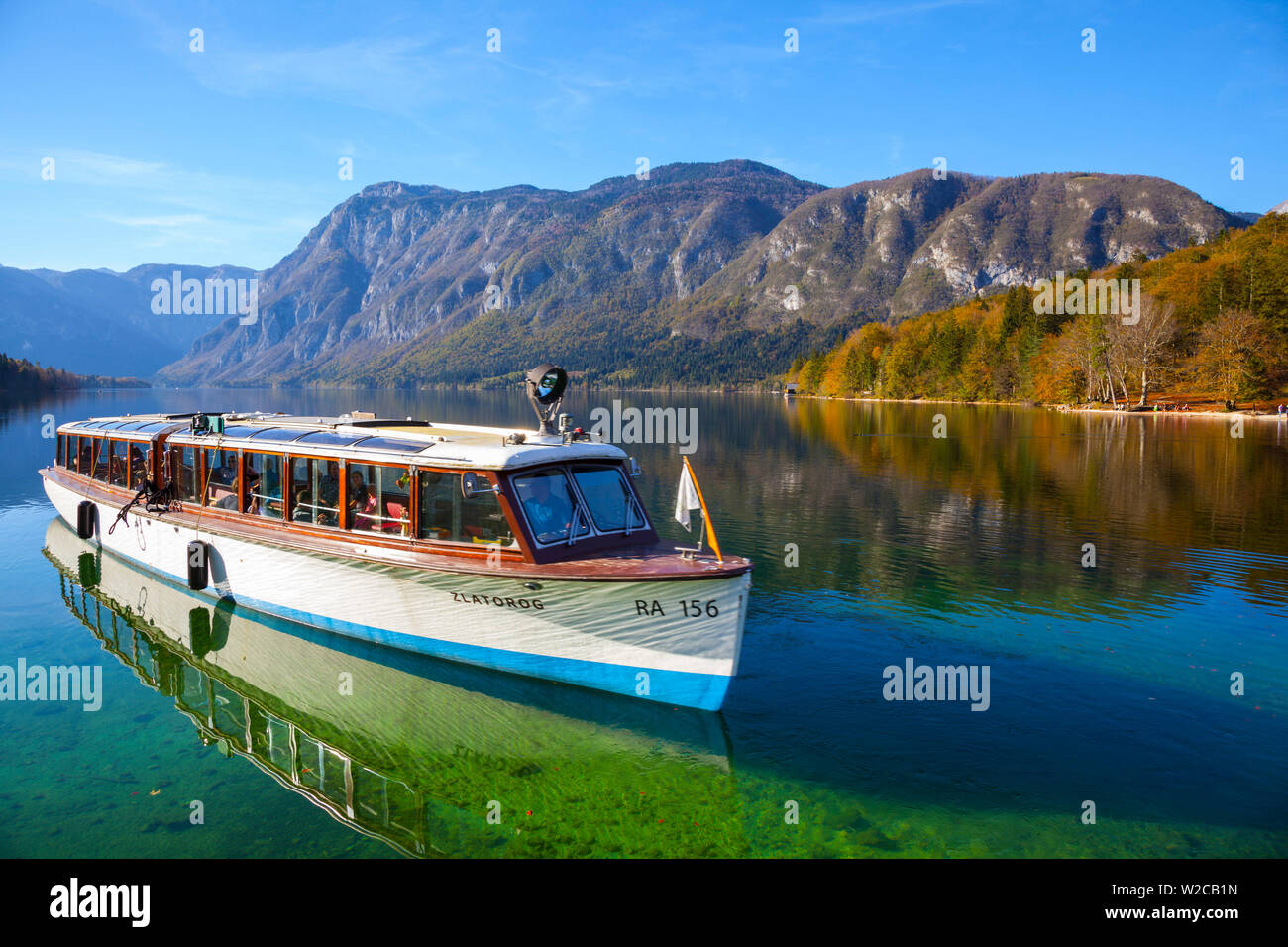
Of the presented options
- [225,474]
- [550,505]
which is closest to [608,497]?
[550,505]

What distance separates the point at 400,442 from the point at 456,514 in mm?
2461

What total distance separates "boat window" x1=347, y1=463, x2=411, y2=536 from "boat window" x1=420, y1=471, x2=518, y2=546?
0.46 metres

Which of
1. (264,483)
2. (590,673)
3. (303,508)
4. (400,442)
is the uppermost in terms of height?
(400,442)

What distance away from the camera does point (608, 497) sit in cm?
1415

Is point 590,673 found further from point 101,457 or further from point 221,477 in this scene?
point 101,457

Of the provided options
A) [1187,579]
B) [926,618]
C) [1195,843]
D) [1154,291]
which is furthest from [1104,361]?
[1195,843]

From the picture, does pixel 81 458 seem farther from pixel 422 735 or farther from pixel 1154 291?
pixel 1154 291

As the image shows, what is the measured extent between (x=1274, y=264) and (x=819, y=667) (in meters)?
102

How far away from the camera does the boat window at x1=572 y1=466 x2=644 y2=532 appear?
13805mm

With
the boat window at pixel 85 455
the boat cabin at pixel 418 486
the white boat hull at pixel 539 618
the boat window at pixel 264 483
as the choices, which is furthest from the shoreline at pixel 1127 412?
the boat window at pixel 85 455

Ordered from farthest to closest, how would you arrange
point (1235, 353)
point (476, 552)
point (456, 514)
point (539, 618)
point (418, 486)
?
point (1235, 353), point (418, 486), point (456, 514), point (476, 552), point (539, 618)

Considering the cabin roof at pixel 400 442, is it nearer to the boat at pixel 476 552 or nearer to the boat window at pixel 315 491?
the boat at pixel 476 552

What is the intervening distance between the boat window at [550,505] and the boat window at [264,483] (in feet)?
22.4
